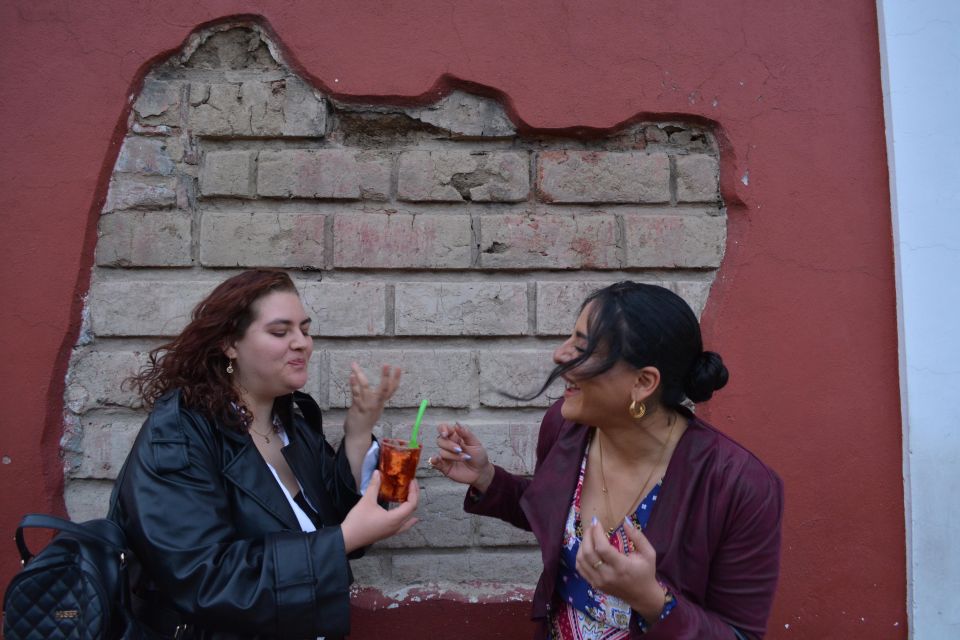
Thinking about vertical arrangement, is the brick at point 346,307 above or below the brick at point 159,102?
below

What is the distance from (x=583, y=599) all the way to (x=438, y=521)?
30.7 inches

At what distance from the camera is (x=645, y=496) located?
1.67 meters

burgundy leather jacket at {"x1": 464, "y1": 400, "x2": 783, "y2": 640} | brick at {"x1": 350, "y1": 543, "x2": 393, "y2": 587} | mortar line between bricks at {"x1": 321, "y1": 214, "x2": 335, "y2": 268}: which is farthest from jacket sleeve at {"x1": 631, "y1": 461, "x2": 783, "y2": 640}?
mortar line between bricks at {"x1": 321, "y1": 214, "x2": 335, "y2": 268}

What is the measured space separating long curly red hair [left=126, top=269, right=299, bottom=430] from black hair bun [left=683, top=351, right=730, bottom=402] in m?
1.12

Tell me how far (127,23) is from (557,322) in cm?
173

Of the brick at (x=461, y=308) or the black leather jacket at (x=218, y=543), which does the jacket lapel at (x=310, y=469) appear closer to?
the black leather jacket at (x=218, y=543)

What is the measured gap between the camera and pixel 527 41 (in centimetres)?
242

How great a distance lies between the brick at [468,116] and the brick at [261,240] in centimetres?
54

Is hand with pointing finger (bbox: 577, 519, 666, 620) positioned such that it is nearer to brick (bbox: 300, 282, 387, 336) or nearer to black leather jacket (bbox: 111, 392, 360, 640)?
black leather jacket (bbox: 111, 392, 360, 640)

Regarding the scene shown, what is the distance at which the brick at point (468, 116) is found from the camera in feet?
7.97

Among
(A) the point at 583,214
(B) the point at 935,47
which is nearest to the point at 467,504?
(A) the point at 583,214

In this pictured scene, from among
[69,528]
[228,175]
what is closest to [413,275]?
[228,175]

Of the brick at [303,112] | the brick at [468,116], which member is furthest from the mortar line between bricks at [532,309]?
the brick at [303,112]

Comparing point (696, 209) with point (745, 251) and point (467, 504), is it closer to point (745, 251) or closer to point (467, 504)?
point (745, 251)
